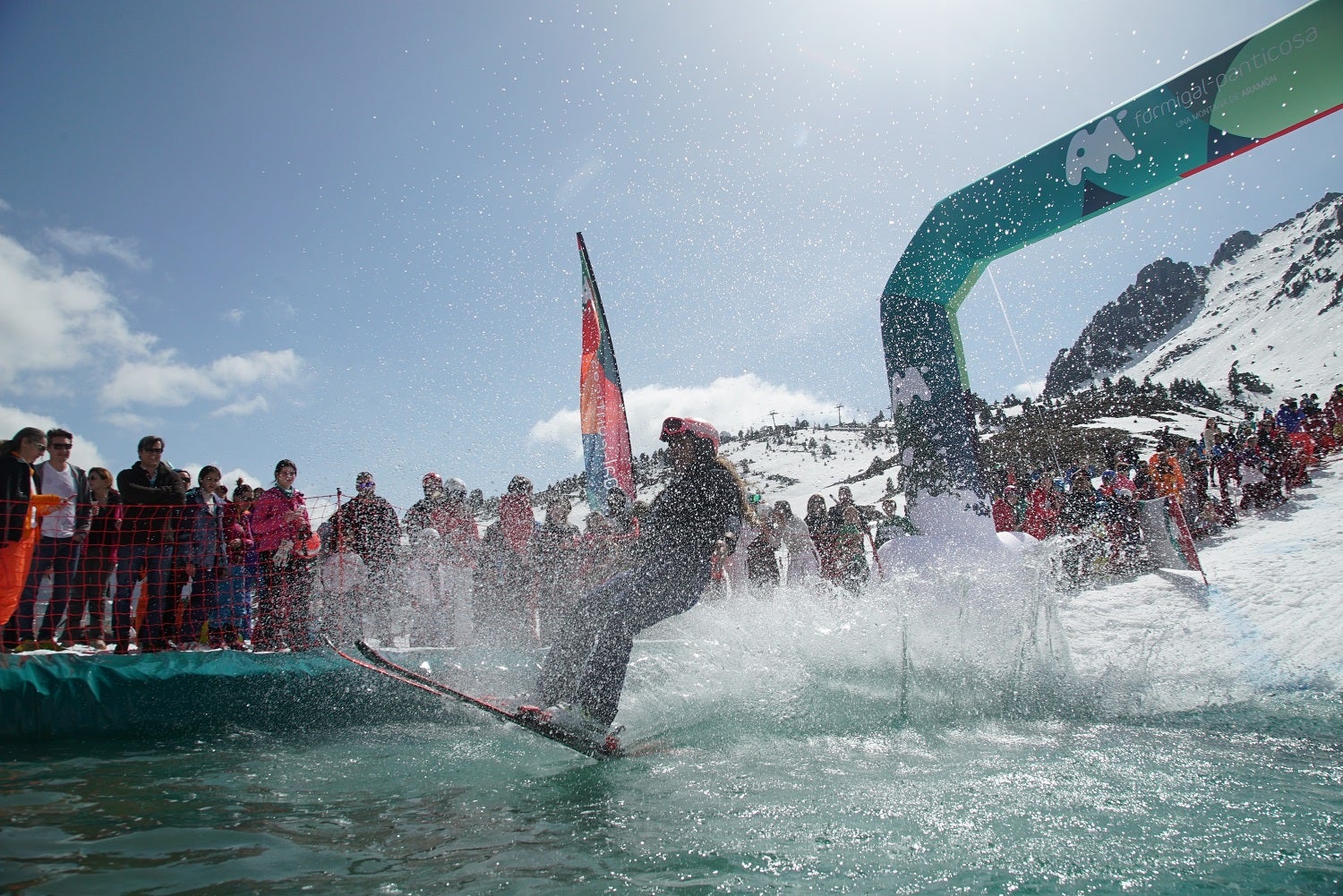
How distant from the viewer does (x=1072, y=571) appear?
8031 millimetres

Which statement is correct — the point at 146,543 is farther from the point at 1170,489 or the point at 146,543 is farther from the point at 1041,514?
the point at 1170,489

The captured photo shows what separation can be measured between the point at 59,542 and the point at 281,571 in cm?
154

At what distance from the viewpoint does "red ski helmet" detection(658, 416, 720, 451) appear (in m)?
3.74

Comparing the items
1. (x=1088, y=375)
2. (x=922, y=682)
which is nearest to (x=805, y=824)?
(x=922, y=682)

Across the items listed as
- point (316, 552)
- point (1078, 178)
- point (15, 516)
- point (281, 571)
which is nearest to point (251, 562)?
point (281, 571)

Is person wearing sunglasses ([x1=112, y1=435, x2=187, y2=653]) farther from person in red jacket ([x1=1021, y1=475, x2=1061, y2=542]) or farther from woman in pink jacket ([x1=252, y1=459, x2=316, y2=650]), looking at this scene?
person in red jacket ([x1=1021, y1=475, x2=1061, y2=542])

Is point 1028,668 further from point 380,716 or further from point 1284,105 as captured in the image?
point 1284,105

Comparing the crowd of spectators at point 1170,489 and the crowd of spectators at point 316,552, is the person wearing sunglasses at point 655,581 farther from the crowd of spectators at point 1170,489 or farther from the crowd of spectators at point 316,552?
the crowd of spectators at point 1170,489

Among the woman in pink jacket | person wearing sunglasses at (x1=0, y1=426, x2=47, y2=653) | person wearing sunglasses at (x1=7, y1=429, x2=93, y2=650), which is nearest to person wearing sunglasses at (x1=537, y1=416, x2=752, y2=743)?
the woman in pink jacket

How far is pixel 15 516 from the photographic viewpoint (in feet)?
16.1

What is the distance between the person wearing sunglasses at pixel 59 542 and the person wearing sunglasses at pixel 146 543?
0.26m

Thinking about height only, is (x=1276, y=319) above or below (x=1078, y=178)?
above

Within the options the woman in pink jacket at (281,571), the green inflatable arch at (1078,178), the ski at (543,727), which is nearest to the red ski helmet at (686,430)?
the ski at (543,727)

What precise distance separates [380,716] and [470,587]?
2729 mm
